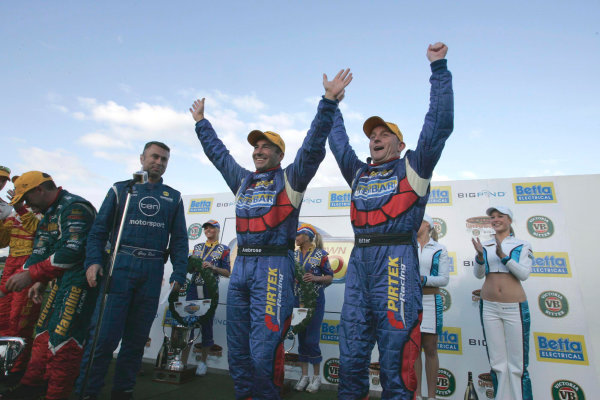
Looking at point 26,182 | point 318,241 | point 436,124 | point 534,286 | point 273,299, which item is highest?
point 436,124

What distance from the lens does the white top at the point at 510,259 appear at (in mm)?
3598

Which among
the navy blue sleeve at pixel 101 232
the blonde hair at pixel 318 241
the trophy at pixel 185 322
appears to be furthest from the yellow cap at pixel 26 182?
the blonde hair at pixel 318 241

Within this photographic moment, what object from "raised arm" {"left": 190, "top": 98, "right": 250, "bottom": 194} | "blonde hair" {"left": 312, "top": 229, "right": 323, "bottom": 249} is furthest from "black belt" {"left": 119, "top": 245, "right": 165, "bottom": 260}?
"blonde hair" {"left": 312, "top": 229, "right": 323, "bottom": 249}

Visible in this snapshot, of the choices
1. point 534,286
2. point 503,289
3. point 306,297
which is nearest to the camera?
point 503,289

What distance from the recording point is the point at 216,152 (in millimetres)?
3090

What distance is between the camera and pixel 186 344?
486 cm

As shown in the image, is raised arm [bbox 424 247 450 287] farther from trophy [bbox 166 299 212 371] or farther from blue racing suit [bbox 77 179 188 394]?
trophy [bbox 166 299 212 371]

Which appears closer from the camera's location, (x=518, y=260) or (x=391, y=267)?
(x=391, y=267)

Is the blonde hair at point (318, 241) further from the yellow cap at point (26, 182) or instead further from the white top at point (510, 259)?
the yellow cap at point (26, 182)

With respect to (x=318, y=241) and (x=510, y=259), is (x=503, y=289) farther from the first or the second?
(x=318, y=241)

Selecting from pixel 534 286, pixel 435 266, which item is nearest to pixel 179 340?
pixel 435 266

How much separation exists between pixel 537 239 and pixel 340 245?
9.00 ft

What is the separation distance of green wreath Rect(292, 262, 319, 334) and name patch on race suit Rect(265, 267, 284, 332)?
2.42 metres

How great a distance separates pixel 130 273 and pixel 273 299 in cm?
147
